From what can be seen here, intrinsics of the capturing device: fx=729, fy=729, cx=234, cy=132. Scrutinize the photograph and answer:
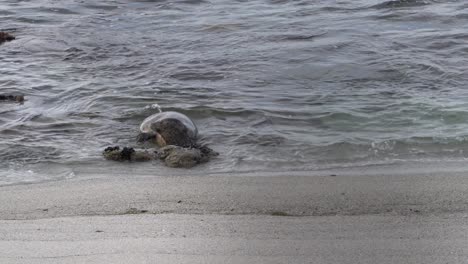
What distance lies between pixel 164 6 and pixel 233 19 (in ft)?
8.09

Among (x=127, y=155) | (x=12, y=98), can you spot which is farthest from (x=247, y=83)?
(x=127, y=155)

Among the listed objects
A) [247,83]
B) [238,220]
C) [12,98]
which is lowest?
[247,83]

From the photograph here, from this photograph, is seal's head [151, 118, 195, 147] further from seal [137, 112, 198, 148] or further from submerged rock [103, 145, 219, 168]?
submerged rock [103, 145, 219, 168]

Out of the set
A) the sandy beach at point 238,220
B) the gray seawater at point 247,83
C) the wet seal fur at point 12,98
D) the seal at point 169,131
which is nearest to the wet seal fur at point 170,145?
the seal at point 169,131

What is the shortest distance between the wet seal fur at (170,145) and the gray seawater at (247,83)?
0.15 meters

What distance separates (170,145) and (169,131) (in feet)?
1.02

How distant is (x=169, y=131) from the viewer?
287 inches

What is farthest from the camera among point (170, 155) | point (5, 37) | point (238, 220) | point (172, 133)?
point (5, 37)

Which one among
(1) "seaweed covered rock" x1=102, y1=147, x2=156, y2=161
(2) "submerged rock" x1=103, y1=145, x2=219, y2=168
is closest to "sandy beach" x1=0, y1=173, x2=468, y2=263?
(2) "submerged rock" x1=103, y1=145, x2=219, y2=168

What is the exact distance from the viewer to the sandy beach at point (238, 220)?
431 centimetres

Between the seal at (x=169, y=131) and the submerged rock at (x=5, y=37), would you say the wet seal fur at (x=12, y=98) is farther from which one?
the submerged rock at (x=5, y=37)

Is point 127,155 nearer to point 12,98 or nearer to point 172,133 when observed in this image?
point 172,133

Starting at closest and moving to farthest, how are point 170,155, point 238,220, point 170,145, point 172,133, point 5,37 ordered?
1. point 238,220
2. point 170,155
3. point 170,145
4. point 172,133
5. point 5,37

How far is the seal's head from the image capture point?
716 centimetres
